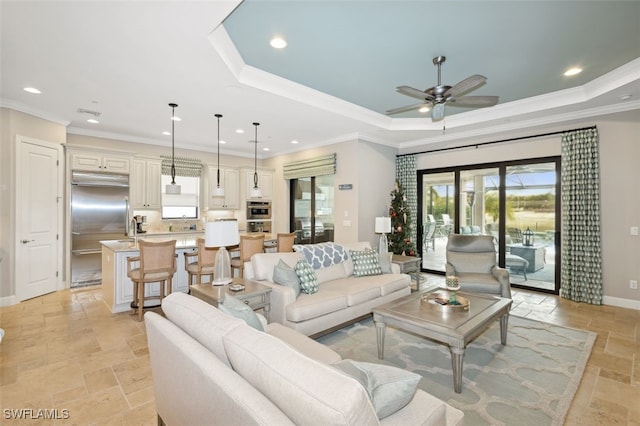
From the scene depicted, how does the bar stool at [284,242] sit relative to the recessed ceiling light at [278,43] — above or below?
below

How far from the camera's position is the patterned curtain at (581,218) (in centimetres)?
464

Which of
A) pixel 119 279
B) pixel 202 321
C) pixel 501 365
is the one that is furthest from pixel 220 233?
pixel 501 365

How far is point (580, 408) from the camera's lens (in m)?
2.25

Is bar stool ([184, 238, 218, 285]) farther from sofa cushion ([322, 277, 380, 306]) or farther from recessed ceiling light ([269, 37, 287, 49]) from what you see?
recessed ceiling light ([269, 37, 287, 49])

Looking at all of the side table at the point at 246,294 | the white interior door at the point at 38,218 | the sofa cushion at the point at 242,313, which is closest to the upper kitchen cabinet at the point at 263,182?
the white interior door at the point at 38,218

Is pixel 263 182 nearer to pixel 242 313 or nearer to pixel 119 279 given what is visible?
pixel 119 279

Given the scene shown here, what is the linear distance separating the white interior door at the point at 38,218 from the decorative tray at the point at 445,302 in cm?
590

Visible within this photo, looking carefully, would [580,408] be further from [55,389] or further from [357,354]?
[55,389]

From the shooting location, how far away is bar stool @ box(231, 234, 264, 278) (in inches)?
197

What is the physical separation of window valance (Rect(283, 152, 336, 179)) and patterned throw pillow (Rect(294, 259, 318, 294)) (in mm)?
3334

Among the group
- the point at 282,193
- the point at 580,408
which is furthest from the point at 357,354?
the point at 282,193

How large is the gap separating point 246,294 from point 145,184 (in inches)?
185

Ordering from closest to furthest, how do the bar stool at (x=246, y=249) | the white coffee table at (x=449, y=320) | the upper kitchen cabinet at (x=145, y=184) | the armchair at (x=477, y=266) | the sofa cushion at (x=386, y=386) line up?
the sofa cushion at (x=386, y=386) → the white coffee table at (x=449, y=320) → the armchair at (x=477, y=266) → the bar stool at (x=246, y=249) → the upper kitchen cabinet at (x=145, y=184)

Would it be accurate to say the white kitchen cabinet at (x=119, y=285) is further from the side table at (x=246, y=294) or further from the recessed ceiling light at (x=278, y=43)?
the recessed ceiling light at (x=278, y=43)
